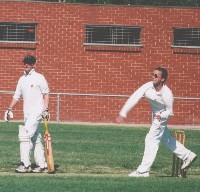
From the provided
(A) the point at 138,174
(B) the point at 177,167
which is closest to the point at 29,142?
(A) the point at 138,174

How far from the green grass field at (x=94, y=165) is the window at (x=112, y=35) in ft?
25.5

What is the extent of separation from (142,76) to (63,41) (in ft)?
11.7

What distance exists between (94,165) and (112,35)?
55.7ft

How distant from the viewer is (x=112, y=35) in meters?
32.3

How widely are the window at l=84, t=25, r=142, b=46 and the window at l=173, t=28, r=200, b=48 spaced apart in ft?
5.33

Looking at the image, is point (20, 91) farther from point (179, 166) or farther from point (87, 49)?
point (87, 49)

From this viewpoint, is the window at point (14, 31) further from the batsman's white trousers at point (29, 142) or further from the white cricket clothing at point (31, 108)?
the batsman's white trousers at point (29, 142)

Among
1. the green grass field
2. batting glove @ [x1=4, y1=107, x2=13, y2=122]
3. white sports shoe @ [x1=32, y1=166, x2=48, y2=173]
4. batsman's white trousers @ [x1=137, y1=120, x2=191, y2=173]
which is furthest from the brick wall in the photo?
batsman's white trousers @ [x1=137, y1=120, x2=191, y2=173]

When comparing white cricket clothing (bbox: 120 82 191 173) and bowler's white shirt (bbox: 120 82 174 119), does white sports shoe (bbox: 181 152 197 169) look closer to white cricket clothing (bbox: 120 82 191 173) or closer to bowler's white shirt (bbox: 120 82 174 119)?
white cricket clothing (bbox: 120 82 191 173)

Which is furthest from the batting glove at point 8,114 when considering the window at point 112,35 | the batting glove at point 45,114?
the window at point 112,35

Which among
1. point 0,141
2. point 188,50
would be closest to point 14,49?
point 188,50

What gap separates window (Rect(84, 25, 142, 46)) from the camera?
32188 mm

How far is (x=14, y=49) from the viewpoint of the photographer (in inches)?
1252

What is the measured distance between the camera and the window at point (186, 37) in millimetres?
32625
